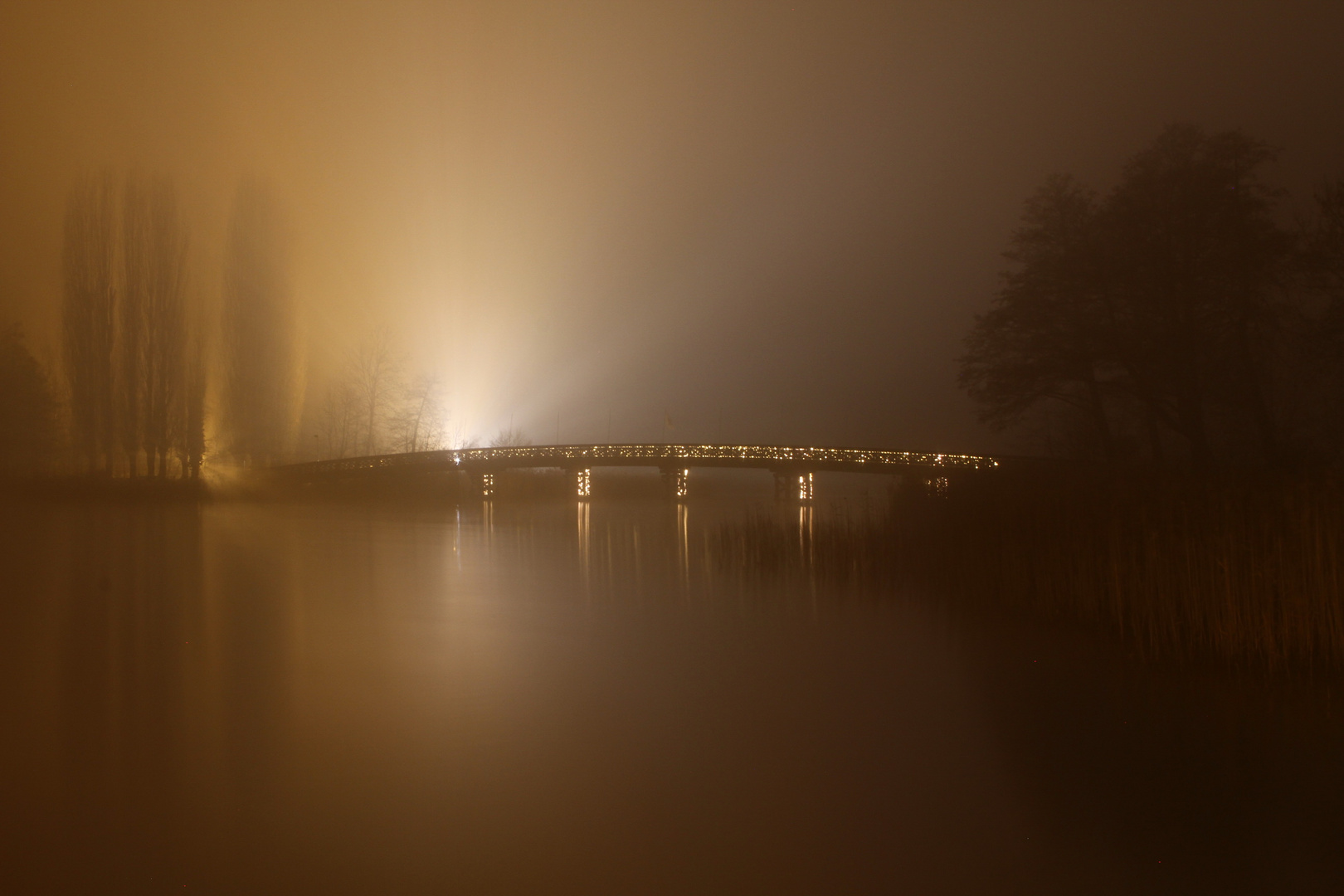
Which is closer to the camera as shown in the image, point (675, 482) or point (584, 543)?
point (584, 543)

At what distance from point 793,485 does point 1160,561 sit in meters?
45.5

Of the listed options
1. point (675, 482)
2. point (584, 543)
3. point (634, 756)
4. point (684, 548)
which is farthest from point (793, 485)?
point (634, 756)

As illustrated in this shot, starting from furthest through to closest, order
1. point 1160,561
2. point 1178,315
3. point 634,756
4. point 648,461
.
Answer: point 648,461, point 1178,315, point 1160,561, point 634,756

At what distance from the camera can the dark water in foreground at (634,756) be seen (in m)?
4.41

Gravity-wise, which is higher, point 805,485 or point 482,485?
point 482,485

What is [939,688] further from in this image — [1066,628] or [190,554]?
[190,554]

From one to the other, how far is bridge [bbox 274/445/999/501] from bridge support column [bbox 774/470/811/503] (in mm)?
50

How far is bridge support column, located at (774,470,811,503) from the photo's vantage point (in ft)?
176

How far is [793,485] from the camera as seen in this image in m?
55.1

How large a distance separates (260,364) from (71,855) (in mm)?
41682

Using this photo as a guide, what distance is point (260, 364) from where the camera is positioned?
139 ft

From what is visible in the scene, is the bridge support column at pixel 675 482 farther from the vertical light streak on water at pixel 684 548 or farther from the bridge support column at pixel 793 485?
the vertical light streak on water at pixel 684 548

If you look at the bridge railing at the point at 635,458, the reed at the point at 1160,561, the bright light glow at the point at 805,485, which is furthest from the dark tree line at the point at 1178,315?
the bright light glow at the point at 805,485

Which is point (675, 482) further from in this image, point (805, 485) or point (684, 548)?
point (684, 548)
